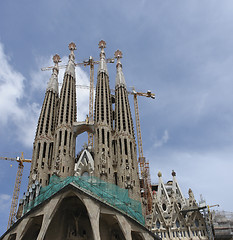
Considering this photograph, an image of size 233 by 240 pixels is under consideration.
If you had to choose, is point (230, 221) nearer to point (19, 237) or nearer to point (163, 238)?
point (163, 238)

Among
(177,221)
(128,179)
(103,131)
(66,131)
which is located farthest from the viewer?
(66,131)

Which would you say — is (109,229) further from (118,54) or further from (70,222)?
(118,54)

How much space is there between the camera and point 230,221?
39281mm

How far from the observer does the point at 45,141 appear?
36.0 metres

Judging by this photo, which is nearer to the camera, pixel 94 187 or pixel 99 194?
pixel 99 194

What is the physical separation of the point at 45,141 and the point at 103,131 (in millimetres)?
7642

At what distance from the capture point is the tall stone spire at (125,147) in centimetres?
3191

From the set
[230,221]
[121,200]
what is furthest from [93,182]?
[230,221]

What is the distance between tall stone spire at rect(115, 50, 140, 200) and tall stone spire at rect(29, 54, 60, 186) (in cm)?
862

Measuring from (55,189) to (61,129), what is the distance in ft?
38.9

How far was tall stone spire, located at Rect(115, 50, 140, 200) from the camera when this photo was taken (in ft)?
105

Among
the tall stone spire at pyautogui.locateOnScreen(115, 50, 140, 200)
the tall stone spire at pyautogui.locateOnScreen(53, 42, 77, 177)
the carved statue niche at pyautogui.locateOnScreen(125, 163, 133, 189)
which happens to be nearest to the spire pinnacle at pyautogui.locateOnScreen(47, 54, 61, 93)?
the tall stone spire at pyautogui.locateOnScreen(53, 42, 77, 177)

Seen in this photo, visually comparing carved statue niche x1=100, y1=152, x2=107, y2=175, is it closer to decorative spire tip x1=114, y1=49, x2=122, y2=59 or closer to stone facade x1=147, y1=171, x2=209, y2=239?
stone facade x1=147, y1=171, x2=209, y2=239

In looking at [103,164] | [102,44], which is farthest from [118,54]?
[103,164]
